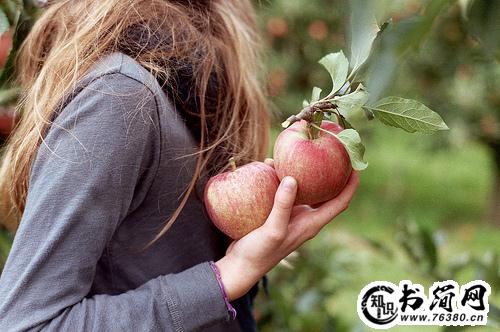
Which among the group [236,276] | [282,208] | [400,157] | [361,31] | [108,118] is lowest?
[400,157]

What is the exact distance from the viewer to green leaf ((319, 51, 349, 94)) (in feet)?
2.99

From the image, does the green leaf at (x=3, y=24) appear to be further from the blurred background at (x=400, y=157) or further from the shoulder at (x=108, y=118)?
the shoulder at (x=108, y=118)

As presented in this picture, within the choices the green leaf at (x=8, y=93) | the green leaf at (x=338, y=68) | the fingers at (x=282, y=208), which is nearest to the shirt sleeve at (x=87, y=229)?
the fingers at (x=282, y=208)

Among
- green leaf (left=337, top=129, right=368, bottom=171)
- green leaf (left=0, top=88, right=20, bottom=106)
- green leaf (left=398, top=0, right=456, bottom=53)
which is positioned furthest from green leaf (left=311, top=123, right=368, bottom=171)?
green leaf (left=0, top=88, right=20, bottom=106)

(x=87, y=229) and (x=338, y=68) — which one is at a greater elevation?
(x=338, y=68)

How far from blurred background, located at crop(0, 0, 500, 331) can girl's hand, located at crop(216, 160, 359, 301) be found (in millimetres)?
212

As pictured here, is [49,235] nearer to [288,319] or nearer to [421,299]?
[421,299]

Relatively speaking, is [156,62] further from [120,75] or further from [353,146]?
[353,146]

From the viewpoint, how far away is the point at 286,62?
4961mm

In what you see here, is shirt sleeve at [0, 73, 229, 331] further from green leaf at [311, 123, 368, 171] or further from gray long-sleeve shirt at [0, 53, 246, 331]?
green leaf at [311, 123, 368, 171]

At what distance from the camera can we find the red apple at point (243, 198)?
3.26ft

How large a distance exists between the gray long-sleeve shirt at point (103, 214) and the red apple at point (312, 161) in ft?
0.51

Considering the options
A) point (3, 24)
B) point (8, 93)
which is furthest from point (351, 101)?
point (8, 93)

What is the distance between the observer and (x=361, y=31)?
28.0 inches
